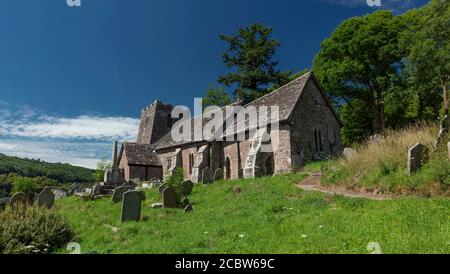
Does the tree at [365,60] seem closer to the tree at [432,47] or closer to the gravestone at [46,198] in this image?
the tree at [432,47]

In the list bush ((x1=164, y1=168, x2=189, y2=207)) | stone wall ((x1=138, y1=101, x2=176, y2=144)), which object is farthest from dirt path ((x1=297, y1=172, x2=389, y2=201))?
stone wall ((x1=138, y1=101, x2=176, y2=144))

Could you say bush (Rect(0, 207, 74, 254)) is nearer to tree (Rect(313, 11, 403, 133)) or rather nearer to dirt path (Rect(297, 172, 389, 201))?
dirt path (Rect(297, 172, 389, 201))

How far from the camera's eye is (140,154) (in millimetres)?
38406

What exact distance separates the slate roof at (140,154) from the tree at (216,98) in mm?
13680

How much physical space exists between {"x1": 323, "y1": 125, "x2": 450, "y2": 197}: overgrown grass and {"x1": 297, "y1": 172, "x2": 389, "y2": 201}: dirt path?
0.99 ft

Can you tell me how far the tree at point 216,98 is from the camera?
51438 mm

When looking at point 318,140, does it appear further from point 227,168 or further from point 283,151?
point 227,168

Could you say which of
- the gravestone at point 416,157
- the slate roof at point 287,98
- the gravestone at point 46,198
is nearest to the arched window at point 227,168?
the slate roof at point 287,98

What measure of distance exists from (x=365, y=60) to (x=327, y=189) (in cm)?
2533

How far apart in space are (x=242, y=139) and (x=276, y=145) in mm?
3447

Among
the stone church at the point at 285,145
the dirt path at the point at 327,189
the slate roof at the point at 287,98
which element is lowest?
the dirt path at the point at 327,189

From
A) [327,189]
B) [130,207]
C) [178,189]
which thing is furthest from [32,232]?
[327,189]

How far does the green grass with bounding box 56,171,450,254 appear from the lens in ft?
24.0
